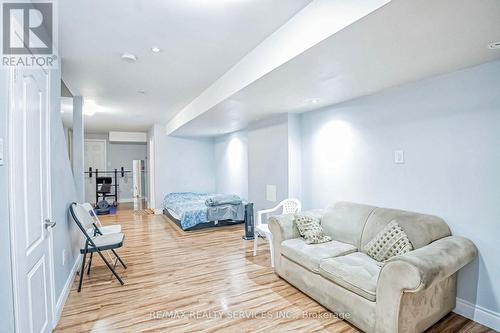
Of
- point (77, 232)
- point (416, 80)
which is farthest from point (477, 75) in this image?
point (77, 232)

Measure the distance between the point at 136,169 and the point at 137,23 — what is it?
25.0ft

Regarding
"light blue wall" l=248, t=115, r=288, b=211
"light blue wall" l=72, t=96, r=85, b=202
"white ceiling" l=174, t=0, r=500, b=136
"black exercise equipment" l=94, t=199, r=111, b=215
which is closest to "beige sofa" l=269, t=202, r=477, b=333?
"light blue wall" l=248, t=115, r=288, b=211

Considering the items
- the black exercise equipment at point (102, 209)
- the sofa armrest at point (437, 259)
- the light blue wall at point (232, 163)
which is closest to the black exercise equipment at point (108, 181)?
the black exercise equipment at point (102, 209)

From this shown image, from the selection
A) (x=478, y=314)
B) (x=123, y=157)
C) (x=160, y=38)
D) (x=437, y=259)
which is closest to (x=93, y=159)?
(x=123, y=157)

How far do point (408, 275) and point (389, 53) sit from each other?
5.23 ft

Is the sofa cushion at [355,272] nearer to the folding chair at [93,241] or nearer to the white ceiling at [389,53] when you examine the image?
the white ceiling at [389,53]

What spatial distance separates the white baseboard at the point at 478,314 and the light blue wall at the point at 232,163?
4453 millimetres

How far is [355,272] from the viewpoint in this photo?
218 centimetres

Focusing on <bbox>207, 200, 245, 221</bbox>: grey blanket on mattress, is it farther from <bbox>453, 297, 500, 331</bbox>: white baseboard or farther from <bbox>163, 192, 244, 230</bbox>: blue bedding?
<bbox>453, 297, 500, 331</bbox>: white baseboard

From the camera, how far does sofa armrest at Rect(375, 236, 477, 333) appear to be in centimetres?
174

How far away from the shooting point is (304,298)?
8.63 feet

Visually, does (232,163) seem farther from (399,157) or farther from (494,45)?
(494,45)

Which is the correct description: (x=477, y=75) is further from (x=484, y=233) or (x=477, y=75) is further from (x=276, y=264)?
(x=276, y=264)

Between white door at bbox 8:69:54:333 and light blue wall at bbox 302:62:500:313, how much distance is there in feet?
10.5
